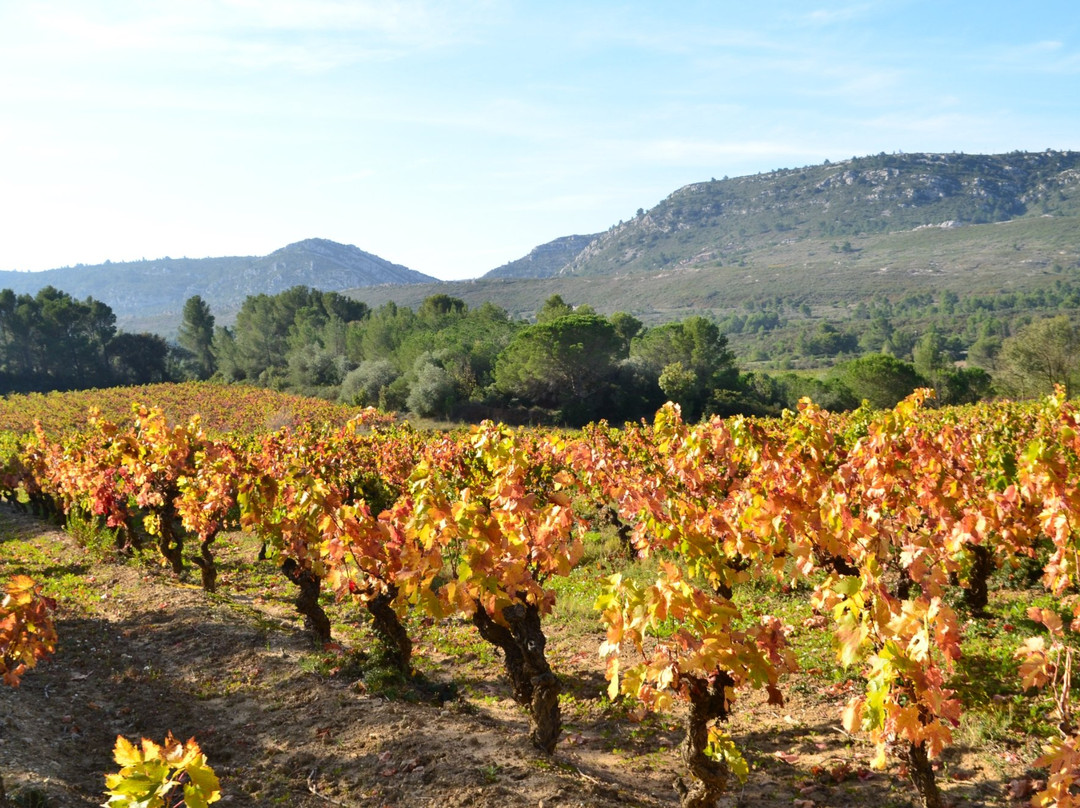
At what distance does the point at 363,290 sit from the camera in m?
171

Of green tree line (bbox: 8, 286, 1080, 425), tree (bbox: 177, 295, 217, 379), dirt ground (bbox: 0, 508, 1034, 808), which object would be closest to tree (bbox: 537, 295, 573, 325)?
green tree line (bbox: 8, 286, 1080, 425)

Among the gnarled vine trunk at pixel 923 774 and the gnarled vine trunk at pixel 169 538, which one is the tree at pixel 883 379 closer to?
the gnarled vine trunk at pixel 169 538

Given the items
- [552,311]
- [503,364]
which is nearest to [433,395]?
[503,364]

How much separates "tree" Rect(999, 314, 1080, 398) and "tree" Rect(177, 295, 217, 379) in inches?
2830

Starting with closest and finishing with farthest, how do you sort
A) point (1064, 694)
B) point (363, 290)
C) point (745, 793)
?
point (1064, 694), point (745, 793), point (363, 290)

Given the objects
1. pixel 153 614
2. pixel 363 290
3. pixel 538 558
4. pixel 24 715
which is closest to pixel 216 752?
pixel 24 715

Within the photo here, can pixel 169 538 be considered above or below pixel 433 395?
below

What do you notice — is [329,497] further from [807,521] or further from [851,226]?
[851,226]

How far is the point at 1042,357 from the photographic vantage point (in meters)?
49.5

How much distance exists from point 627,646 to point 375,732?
381 centimetres

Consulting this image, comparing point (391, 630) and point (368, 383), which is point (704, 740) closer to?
point (391, 630)

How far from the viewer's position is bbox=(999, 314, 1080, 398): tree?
48.7m

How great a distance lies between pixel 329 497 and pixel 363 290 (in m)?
171

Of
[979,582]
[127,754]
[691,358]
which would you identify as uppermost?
[691,358]
